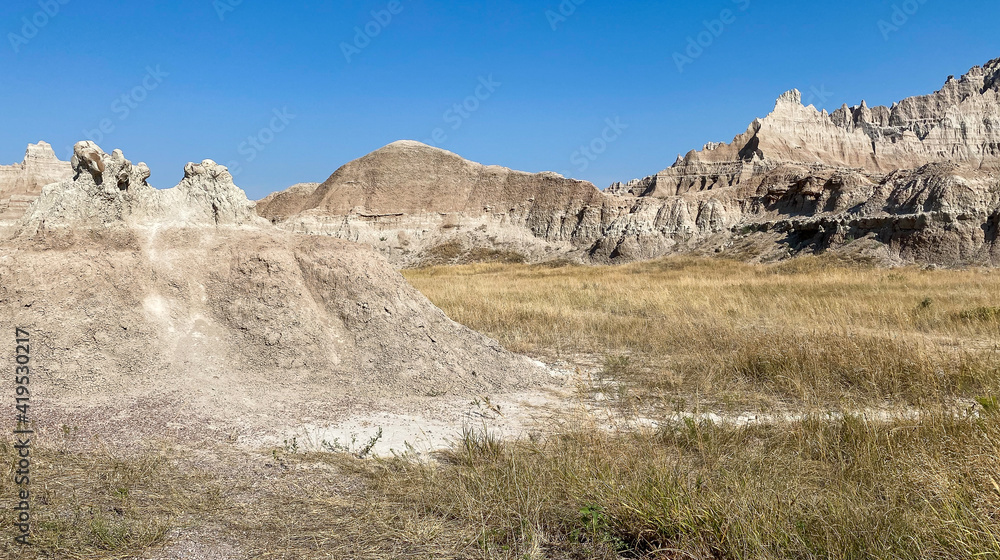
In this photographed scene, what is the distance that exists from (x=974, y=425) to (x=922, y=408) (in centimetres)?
68

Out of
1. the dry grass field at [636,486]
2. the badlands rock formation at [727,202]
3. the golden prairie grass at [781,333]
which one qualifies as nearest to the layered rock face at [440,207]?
the badlands rock formation at [727,202]

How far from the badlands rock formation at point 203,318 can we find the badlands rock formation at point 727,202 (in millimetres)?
26596

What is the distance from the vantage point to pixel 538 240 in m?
53.7

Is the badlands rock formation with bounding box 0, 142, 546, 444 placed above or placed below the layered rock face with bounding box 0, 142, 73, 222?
below

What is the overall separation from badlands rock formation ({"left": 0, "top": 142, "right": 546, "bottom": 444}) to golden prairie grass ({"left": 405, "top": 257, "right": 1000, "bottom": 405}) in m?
2.20

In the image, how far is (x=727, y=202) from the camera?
51031mm

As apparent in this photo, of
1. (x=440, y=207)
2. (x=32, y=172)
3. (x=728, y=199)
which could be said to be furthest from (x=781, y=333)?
(x=32, y=172)

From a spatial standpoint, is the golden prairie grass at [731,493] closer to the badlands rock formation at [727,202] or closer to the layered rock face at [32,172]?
the badlands rock formation at [727,202]

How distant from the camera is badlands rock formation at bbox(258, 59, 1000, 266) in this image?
88.7ft

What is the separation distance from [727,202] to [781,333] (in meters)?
46.7

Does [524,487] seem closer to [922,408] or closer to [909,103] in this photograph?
[922,408]

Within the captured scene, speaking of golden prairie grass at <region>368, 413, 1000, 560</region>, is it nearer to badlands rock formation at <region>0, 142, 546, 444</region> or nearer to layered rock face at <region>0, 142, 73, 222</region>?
badlands rock formation at <region>0, 142, 546, 444</region>

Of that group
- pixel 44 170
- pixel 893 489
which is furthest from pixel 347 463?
pixel 44 170

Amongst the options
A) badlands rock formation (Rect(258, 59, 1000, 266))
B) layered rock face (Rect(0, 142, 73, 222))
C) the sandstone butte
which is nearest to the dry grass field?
the sandstone butte
